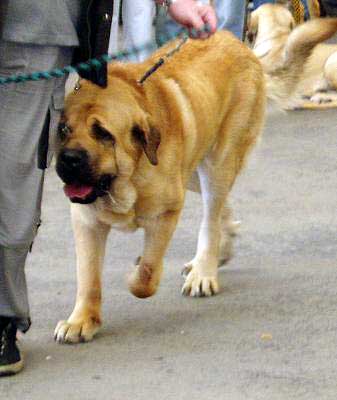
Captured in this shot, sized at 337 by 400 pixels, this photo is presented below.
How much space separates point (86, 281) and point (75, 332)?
218 millimetres

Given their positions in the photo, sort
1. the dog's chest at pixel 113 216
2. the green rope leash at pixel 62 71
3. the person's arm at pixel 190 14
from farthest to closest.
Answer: the dog's chest at pixel 113 216 → the person's arm at pixel 190 14 → the green rope leash at pixel 62 71

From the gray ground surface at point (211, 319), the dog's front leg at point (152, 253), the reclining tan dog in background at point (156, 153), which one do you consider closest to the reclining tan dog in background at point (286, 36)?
the gray ground surface at point (211, 319)

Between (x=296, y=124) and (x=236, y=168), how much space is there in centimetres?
407

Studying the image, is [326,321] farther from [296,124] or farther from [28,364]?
[296,124]

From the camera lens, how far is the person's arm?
3980 millimetres

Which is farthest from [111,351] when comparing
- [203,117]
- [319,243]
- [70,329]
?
[319,243]

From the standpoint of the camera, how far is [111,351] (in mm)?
4406

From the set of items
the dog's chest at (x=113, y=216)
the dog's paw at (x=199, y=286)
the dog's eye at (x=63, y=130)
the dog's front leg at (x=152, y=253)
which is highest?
the dog's eye at (x=63, y=130)

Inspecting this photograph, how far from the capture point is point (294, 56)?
5.88 m

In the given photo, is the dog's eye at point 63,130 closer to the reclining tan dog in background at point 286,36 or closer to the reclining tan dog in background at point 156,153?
the reclining tan dog in background at point 156,153

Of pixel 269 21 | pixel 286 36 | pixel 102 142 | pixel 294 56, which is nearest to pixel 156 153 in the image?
pixel 102 142

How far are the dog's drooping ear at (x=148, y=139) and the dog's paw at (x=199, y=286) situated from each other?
961 mm

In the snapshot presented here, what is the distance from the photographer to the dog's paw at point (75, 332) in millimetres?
4473

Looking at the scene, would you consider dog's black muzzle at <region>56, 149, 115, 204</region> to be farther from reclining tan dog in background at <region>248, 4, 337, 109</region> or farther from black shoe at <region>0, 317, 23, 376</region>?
reclining tan dog in background at <region>248, 4, 337, 109</region>
